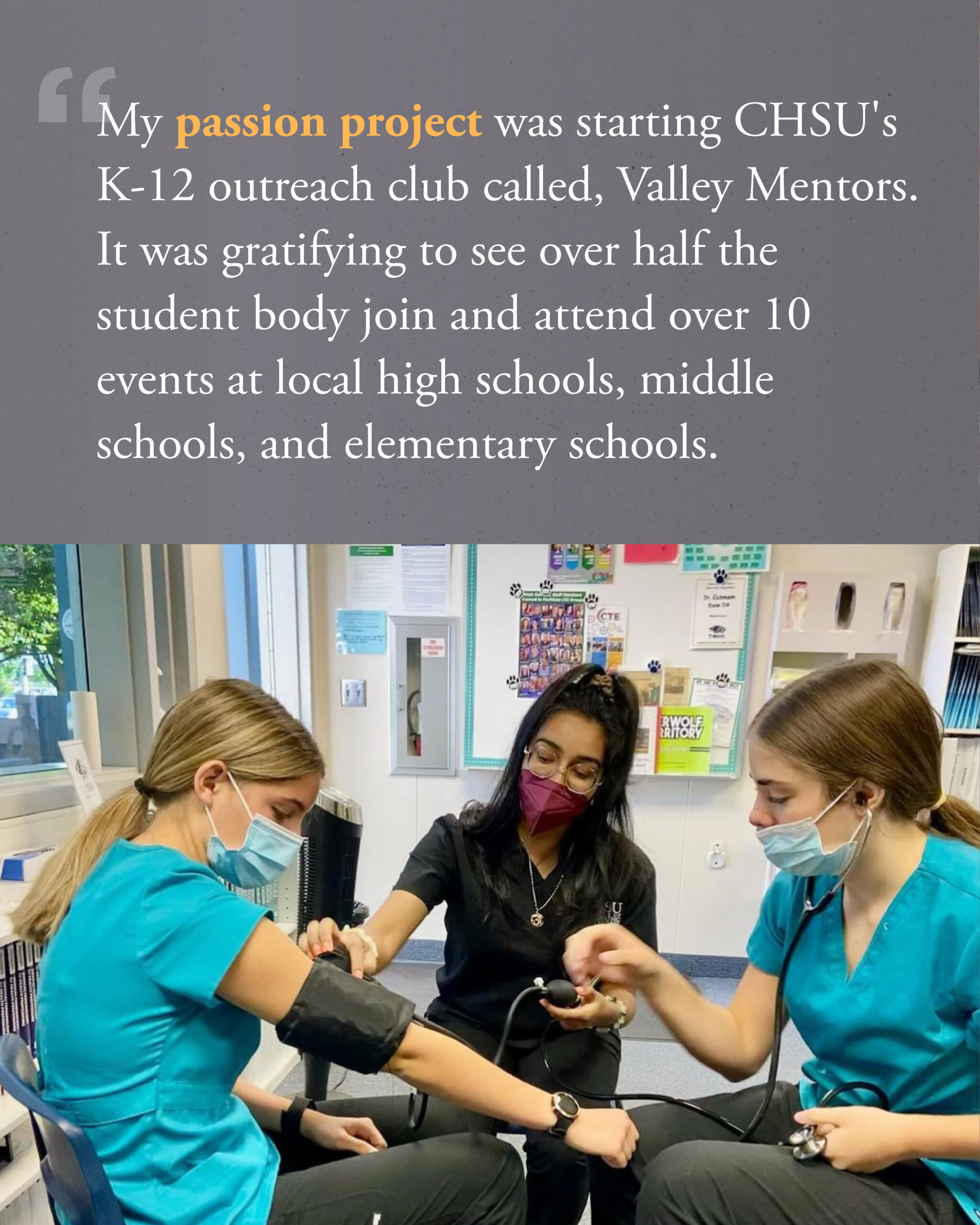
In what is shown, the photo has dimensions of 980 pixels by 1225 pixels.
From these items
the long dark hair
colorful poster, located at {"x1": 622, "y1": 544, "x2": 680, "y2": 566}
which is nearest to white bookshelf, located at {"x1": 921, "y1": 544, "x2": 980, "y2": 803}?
colorful poster, located at {"x1": 622, "y1": 544, "x2": 680, "y2": 566}

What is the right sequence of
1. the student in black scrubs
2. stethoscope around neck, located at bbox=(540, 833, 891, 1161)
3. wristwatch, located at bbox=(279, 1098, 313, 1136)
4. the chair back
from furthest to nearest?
the student in black scrubs, wristwatch, located at bbox=(279, 1098, 313, 1136), stethoscope around neck, located at bbox=(540, 833, 891, 1161), the chair back

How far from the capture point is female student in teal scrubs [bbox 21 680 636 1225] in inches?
25.1

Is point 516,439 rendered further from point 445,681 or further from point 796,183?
point 445,681

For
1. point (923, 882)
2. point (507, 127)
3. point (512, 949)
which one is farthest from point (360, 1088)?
point (507, 127)

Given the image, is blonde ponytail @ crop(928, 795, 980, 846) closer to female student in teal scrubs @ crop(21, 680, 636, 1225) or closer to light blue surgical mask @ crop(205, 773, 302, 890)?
female student in teal scrubs @ crop(21, 680, 636, 1225)

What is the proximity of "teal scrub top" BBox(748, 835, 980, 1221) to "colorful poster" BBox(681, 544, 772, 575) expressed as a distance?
1.50 metres

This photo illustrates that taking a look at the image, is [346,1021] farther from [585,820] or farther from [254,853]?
[585,820]

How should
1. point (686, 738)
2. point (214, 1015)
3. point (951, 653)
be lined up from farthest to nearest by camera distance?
1. point (686, 738)
2. point (951, 653)
3. point (214, 1015)

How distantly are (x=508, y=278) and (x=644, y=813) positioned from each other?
6.76ft

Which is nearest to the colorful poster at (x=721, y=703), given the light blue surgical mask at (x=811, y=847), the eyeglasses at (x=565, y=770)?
the eyeglasses at (x=565, y=770)

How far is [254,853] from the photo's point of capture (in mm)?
784

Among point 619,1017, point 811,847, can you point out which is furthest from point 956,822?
point 619,1017

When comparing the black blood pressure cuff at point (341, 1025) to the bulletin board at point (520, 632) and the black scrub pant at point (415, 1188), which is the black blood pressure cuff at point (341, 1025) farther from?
the bulletin board at point (520, 632)

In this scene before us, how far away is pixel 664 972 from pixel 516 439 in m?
0.70
